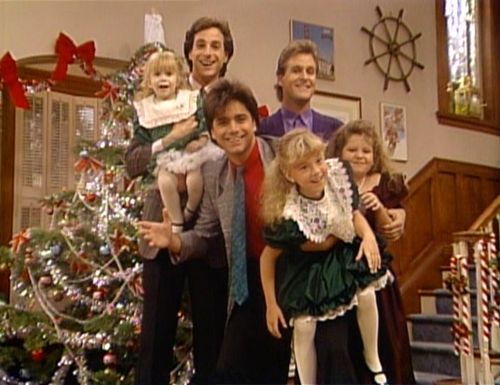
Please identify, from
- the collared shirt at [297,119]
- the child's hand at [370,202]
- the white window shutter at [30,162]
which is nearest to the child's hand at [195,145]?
the collared shirt at [297,119]

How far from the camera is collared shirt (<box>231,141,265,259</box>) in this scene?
1732mm

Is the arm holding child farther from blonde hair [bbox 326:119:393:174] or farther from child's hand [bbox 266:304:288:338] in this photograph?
blonde hair [bbox 326:119:393:174]

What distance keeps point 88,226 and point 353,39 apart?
261 centimetres

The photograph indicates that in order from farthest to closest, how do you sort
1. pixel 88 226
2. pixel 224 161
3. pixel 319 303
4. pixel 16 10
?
pixel 16 10, pixel 88 226, pixel 224 161, pixel 319 303

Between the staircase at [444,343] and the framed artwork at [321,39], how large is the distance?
140cm

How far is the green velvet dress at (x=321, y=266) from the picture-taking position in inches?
61.6

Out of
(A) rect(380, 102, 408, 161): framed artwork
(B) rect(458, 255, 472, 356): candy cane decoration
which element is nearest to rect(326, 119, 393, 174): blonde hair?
(B) rect(458, 255, 472, 356): candy cane decoration

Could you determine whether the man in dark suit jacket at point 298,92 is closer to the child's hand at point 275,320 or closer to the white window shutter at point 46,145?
the child's hand at point 275,320

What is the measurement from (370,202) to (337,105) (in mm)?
3008

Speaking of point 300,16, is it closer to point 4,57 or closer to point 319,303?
point 4,57

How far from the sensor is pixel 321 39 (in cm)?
466

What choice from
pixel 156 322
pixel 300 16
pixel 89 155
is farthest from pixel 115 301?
pixel 300 16

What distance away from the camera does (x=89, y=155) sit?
310cm

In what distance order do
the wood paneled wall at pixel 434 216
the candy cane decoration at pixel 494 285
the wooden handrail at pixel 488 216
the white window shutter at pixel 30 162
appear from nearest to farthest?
Result: the candy cane decoration at pixel 494 285
the white window shutter at pixel 30 162
the wooden handrail at pixel 488 216
the wood paneled wall at pixel 434 216
